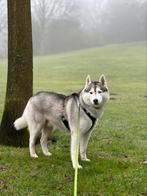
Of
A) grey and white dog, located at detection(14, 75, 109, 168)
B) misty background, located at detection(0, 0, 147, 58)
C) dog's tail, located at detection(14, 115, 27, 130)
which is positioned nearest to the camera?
grey and white dog, located at detection(14, 75, 109, 168)

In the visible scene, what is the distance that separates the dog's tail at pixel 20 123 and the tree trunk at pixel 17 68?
2.14 ft

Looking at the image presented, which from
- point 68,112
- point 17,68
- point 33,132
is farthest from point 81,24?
point 68,112

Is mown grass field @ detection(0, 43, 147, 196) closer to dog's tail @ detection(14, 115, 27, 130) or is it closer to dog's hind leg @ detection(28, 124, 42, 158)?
dog's hind leg @ detection(28, 124, 42, 158)

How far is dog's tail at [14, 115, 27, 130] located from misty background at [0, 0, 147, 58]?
61.7m

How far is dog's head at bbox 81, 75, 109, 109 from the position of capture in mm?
7891

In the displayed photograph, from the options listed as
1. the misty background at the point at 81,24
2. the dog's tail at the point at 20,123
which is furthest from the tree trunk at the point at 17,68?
the misty background at the point at 81,24

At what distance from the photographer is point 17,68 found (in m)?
9.74

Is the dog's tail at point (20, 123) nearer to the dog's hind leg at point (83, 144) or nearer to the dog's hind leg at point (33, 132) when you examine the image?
the dog's hind leg at point (33, 132)

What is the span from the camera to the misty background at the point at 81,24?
72750 millimetres

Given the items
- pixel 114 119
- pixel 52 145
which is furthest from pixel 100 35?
pixel 52 145

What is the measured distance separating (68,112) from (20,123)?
1.19 meters

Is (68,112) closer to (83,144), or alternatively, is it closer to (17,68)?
(83,144)

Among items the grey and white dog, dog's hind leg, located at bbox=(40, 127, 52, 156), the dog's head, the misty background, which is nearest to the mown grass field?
dog's hind leg, located at bbox=(40, 127, 52, 156)

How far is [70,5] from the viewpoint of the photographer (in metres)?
81.3
